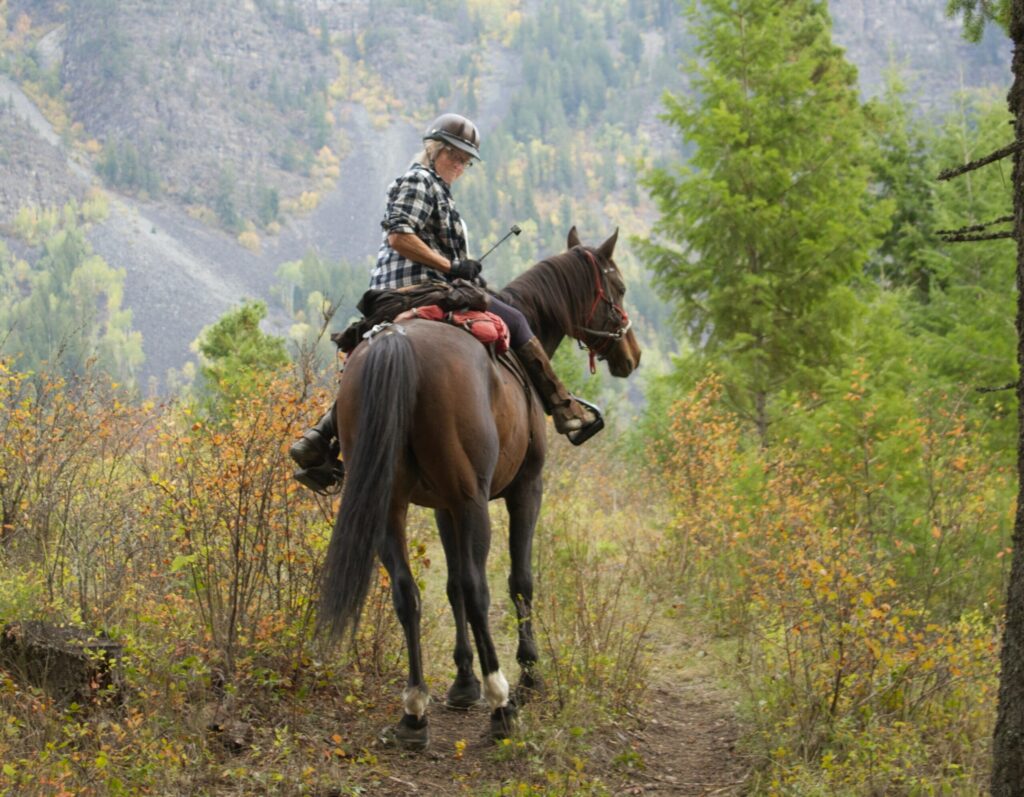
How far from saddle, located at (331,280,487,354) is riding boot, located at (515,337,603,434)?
1.77ft

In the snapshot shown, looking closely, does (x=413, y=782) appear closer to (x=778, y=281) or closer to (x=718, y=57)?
(x=778, y=281)

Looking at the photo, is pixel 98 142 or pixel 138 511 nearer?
pixel 138 511

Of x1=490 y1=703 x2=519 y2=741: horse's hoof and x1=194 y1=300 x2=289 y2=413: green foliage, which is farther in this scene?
x1=194 y1=300 x2=289 y2=413: green foliage

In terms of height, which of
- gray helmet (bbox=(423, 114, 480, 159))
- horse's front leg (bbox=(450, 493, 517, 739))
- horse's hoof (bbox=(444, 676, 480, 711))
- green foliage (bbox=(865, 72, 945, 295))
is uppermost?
green foliage (bbox=(865, 72, 945, 295))

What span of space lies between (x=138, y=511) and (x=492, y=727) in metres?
2.74

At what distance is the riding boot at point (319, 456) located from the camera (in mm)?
5523

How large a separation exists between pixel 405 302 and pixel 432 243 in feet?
1.61

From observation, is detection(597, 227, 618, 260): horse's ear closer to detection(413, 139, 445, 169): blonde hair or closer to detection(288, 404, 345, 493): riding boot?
Result: detection(413, 139, 445, 169): blonde hair

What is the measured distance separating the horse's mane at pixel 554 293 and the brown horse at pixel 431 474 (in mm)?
848

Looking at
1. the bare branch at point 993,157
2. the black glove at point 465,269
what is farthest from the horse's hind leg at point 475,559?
the bare branch at point 993,157

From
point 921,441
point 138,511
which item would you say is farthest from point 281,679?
point 921,441

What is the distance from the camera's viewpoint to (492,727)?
18.3 feet

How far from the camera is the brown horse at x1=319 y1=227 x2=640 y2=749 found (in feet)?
16.0

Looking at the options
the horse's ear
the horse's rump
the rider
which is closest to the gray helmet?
the rider
